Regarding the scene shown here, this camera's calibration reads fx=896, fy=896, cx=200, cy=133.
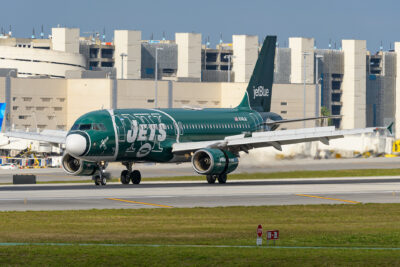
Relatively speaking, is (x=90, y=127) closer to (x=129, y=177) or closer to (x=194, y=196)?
(x=129, y=177)

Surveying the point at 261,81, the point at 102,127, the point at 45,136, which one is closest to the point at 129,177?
the point at 102,127

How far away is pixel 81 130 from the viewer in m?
61.7

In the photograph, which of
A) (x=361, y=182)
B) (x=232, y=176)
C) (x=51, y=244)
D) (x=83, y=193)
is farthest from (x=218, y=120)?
(x=51, y=244)

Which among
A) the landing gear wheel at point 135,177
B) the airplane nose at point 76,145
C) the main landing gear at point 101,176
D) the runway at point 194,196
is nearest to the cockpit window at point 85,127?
the airplane nose at point 76,145

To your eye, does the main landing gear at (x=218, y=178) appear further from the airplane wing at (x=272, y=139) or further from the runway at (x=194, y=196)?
the airplane wing at (x=272, y=139)

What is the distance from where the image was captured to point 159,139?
216 ft

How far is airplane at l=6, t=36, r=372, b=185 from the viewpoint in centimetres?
6197

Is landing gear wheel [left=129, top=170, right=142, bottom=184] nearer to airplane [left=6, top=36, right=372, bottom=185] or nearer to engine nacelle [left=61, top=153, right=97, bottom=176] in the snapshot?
airplane [left=6, top=36, right=372, bottom=185]

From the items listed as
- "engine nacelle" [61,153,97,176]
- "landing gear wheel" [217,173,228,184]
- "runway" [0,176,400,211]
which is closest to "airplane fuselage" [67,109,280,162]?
"engine nacelle" [61,153,97,176]

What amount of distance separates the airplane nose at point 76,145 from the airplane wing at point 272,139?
8.12m

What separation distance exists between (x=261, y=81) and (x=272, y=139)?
14.9 m

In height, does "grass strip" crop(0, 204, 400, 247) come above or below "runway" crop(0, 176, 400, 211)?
below

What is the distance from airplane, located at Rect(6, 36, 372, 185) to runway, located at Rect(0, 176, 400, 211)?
2171 millimetres

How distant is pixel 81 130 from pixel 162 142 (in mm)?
6977
